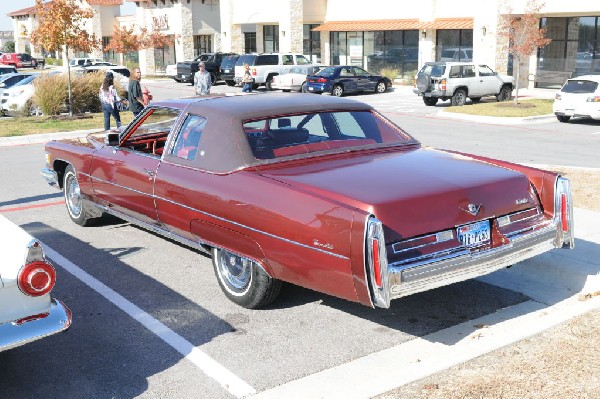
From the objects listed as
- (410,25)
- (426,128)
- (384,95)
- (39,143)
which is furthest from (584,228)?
(410,25)

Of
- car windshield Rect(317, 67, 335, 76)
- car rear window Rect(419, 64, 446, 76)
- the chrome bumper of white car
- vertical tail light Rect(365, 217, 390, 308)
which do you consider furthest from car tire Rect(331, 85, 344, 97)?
the chrome bumper of white car

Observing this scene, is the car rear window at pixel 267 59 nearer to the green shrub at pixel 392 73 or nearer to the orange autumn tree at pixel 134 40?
the green shrub at pixel 392 73

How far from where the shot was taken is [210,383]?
4.78m

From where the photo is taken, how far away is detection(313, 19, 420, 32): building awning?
36.7 meters

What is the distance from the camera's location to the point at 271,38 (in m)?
48.1

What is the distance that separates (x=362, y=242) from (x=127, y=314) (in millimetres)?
2395

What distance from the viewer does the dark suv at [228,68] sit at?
37.4m

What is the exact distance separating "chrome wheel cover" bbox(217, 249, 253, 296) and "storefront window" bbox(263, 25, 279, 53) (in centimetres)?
4255

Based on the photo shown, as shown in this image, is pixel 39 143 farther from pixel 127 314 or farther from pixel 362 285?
pixel 362 285

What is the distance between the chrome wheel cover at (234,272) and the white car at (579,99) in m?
17.1

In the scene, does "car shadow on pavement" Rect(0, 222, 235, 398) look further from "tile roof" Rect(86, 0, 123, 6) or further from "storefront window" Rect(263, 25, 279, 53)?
"tile roof" Rect(86, 0, 123, 6)

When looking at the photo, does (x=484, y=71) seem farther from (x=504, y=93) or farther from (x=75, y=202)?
(x=75, y=202)

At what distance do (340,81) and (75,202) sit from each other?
2334 centimetres

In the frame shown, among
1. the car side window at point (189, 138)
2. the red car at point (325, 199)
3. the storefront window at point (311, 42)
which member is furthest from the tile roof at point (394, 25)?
the car side window at point (189, 138)
